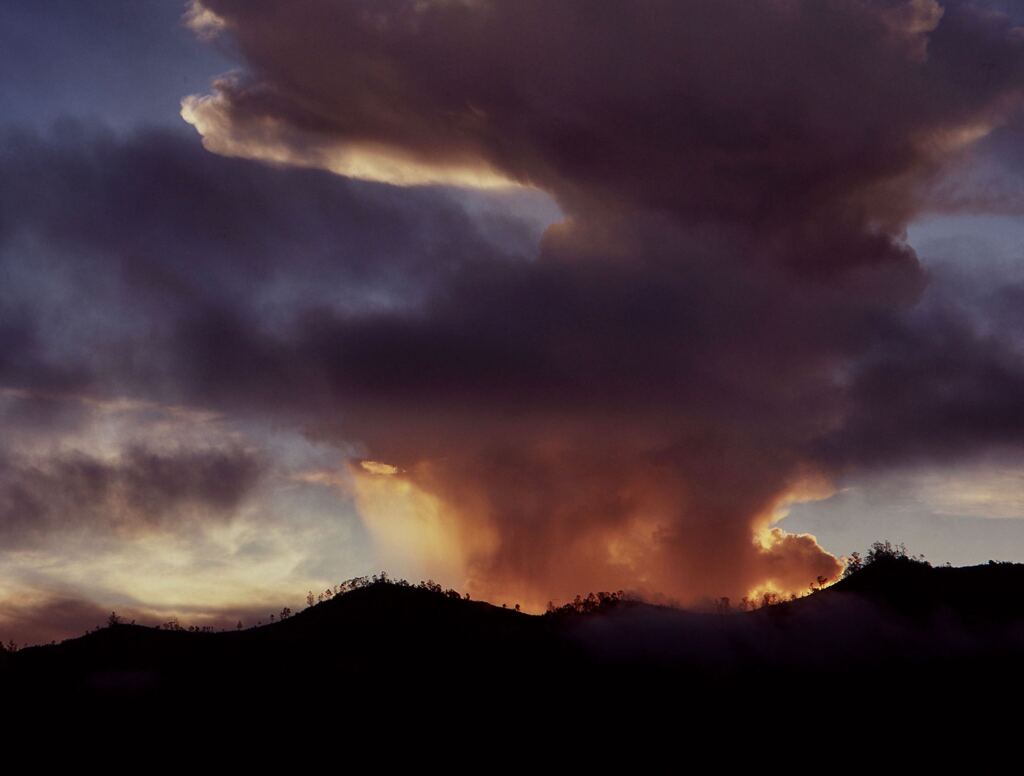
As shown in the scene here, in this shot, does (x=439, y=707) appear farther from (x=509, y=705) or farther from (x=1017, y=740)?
(x=1017, y=740)

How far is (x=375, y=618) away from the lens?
631ft

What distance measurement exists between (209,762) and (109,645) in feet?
81.1

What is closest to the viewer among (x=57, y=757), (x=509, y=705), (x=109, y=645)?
(x=57, y=757)

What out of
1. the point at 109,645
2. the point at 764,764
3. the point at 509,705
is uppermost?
the point at 109,645

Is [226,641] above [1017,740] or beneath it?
above

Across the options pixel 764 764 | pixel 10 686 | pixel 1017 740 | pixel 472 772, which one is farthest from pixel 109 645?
pixel 1017 740

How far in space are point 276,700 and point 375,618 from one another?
75.4 feet

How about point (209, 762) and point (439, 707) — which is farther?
point (439, 707)

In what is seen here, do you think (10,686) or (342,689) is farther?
(342,689)

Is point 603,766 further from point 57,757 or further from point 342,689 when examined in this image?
point 57,757

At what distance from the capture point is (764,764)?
628 ft

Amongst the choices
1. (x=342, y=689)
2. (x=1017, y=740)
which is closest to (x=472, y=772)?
(x=342, y=689)

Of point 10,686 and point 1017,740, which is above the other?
point 10,686

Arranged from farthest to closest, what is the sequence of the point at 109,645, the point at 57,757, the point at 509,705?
the point at 509,705 < the point at 109,645 < the point at 57,757
